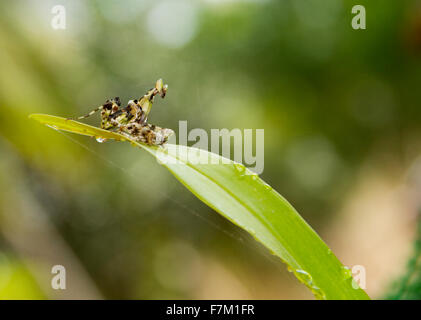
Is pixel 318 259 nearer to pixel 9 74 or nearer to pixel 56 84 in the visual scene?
pixel 9 74

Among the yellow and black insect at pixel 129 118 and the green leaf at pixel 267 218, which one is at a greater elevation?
the yellow and black insect at pixel 129 118

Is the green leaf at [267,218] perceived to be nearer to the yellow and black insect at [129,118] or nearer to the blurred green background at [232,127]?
the yellow and black insect at [129,118]

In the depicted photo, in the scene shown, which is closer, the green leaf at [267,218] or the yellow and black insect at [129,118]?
the green leaf at [267,218]

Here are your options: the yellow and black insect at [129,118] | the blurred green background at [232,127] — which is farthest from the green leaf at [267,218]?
the blurred green background at [232,127]

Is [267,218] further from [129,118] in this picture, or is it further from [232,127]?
[232,127]

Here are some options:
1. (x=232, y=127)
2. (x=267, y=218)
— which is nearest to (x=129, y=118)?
(x=267, y=218)

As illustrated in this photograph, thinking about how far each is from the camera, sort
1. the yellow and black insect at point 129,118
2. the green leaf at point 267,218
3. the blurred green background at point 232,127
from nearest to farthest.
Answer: the green leaf at point 267,218 → the yellow and black insect at point 129,118 → the blurred green background at point 232,127

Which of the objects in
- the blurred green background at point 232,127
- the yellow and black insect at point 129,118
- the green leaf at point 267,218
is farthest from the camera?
the blurred green background at point 232,127

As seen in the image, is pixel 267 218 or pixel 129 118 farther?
pixel 129 118
